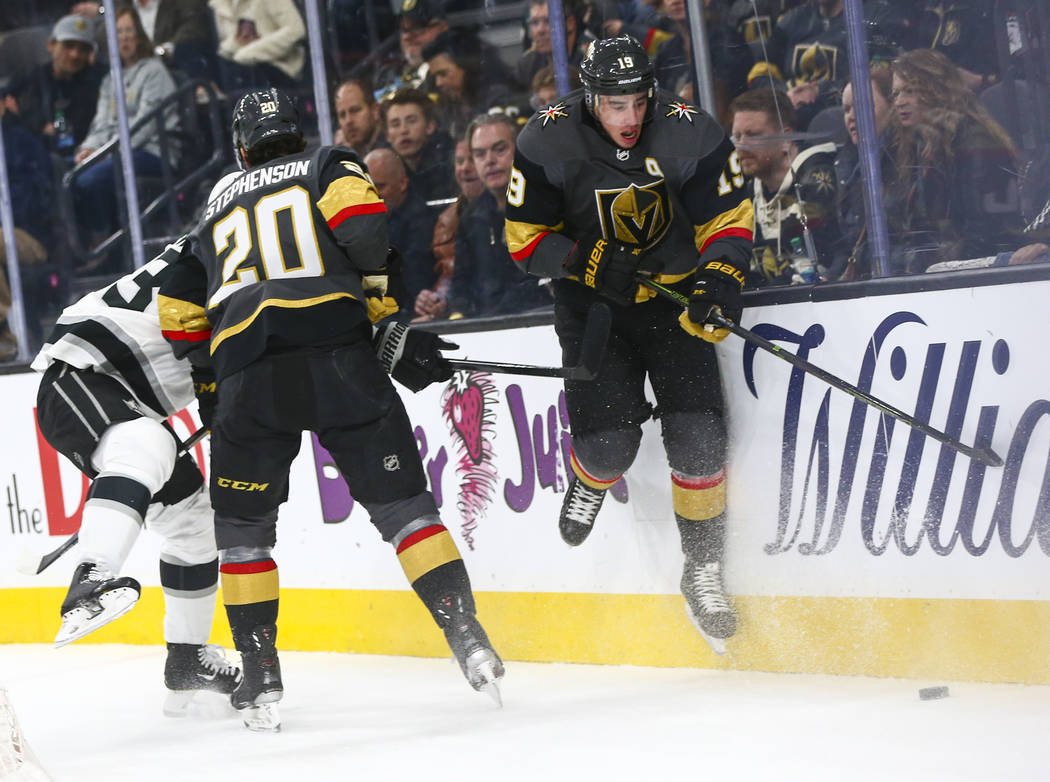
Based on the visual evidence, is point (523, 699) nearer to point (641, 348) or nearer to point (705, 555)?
point (705, 555)

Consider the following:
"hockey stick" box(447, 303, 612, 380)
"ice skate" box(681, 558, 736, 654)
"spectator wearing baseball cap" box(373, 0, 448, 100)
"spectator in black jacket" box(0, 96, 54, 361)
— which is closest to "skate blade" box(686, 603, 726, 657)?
"ice skate" box(681, 558, 736, 654)

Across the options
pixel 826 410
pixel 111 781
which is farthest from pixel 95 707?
pixel 826 410

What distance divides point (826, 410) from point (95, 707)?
85.4 inches

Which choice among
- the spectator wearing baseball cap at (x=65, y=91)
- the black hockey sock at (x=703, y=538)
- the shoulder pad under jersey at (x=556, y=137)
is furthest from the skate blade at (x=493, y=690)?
the spectator wearing baseball cap at (x=65, y=91)

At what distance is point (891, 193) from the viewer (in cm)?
339

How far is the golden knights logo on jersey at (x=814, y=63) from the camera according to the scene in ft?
11.7

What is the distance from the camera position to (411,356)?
10.7ft

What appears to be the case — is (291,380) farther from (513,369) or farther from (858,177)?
(858,177)

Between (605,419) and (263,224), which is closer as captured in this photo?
(263,224)

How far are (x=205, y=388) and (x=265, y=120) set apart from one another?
701 millimetres

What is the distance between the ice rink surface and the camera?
102 inches

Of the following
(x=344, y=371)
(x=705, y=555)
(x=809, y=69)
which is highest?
(x=809, y=69)

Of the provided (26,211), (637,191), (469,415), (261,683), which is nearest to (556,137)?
(637,191)

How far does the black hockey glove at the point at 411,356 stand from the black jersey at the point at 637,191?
1.08 ft
